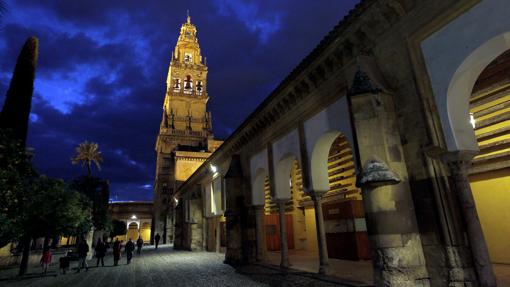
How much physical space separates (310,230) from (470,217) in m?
12.1

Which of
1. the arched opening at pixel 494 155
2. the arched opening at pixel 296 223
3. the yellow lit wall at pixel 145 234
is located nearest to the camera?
the arched opening at pixel 494 155

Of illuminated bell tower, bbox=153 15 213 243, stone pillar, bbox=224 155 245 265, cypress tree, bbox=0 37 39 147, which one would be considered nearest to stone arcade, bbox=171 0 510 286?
stone pillar, bbox=224 155 245 265

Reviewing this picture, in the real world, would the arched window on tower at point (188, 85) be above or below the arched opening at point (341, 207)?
above

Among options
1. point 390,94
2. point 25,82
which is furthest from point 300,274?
point 25,82

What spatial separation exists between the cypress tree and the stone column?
21.9 meters

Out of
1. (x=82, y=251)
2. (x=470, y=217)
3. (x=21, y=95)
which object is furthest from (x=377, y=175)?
(x=21, y=95)

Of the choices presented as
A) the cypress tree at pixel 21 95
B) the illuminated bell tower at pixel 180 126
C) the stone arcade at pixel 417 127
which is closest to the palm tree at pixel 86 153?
the illuminated bell tower at pixel 180 126

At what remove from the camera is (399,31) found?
668 centimetres

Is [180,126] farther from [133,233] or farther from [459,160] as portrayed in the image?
[459,160]

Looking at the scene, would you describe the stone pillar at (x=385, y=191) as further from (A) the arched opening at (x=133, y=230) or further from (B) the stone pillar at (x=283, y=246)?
(A) the arched opening at (x=133, y=230)

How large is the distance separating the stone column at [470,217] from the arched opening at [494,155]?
4.08 meters

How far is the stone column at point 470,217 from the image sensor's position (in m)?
4.90

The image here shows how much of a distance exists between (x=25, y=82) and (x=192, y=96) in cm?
4428

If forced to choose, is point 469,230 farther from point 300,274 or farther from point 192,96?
point 192,96
